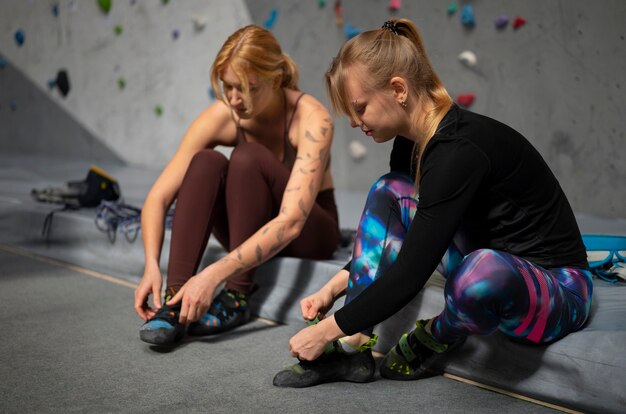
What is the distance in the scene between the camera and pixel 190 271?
1.78 m

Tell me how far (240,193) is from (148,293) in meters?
0.32

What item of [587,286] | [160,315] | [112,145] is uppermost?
[587,286]

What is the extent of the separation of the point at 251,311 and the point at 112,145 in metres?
3.65

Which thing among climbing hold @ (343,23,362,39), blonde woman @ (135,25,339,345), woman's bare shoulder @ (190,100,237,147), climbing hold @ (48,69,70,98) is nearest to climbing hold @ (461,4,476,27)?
climbing hold @ (343,23,362,39)

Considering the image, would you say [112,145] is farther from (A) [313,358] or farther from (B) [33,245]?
(A) [313,358]

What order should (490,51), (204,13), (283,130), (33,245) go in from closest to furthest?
1. (283,130)
2. (33,245)
3. (490,51)
4. (204,13)

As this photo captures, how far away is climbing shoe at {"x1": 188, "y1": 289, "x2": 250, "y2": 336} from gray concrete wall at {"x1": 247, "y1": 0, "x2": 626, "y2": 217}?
165cm

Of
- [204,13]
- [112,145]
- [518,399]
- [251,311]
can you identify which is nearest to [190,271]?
[251,311]

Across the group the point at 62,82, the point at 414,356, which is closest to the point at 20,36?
the point at 62,82

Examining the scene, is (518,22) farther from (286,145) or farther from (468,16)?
(286,145)

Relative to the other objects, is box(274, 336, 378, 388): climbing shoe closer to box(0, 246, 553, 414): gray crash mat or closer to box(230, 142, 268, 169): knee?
box(0, 246, 553, 414): gray crash mat

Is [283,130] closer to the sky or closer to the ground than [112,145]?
closer to the sky

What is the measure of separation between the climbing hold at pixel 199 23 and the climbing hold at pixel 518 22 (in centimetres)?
217

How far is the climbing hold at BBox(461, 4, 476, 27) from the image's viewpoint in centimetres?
319
